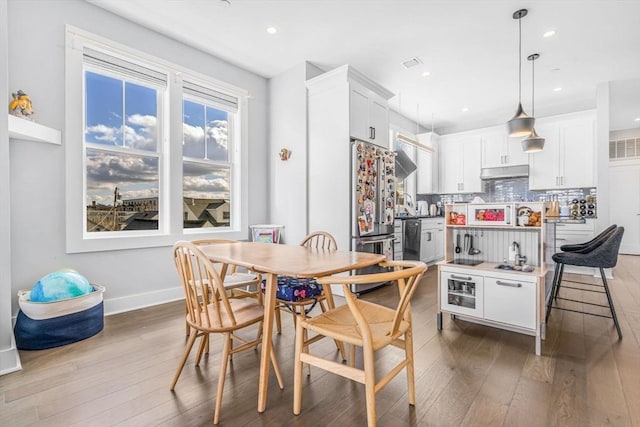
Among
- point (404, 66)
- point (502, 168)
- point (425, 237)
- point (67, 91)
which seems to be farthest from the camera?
point (502, 168)

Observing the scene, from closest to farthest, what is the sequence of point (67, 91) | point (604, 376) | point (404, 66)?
point (604, 376) < point (67, 91) < point (404, 66)

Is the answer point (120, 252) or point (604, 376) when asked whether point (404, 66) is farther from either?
point (120, 252)

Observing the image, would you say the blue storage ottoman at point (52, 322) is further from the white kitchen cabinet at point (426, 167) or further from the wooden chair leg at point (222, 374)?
the white kitchen cabinet at point (426, 167)

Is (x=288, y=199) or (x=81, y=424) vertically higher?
(x=288, y=199)

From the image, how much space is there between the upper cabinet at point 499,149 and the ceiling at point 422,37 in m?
1.07

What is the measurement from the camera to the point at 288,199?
4.22 m

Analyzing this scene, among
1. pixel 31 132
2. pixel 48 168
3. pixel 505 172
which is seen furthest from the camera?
pixel 505 172

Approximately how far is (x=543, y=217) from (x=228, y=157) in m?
3.55

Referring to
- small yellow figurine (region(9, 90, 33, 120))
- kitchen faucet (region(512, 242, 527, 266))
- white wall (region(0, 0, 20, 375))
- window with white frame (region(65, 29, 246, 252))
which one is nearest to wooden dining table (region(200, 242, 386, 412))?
white wall (region(0, 0, 20, 375))

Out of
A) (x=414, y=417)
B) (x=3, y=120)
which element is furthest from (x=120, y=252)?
(x=414, y=417)

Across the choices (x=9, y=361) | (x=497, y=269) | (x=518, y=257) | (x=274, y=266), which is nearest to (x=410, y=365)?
(x=274, y=266)

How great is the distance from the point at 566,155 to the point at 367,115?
12.7 feet

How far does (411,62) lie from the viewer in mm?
4016

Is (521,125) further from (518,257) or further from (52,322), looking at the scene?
(52,322)
